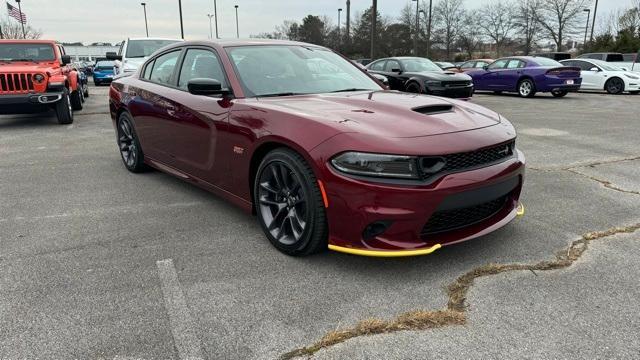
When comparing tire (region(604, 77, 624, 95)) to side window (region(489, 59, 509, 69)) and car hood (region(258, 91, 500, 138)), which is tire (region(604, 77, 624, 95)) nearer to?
side window (region(489, 59, 509, 69))

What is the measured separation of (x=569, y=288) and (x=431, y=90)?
10.0 m

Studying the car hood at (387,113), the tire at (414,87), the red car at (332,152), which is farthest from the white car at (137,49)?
the car hood at (387,113)

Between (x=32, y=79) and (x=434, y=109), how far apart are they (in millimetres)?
8310

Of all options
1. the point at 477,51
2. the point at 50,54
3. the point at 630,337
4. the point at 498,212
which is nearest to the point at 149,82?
the point at 498,212

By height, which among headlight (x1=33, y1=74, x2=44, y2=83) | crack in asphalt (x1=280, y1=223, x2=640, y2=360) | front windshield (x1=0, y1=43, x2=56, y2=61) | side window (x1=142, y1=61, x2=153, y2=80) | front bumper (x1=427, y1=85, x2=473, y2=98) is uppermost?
front windshield (x1=0, y1=43, x2=56, y2=61)

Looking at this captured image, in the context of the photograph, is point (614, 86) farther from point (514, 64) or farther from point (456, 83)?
point (456, 83)

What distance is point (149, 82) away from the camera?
5.05 meters

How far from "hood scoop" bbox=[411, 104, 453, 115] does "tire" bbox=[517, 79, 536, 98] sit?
1371 centimetres

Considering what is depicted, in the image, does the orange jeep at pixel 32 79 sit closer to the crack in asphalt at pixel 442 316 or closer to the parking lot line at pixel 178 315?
the parking lot line at pixel 178 315

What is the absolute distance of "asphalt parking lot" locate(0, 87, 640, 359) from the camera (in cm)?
231

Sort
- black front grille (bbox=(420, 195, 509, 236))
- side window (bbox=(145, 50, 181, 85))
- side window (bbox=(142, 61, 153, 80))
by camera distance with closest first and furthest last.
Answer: black front grille (bbox=(420, 195, 509, 236)) < side window (bbox=(145, 50, 181, 85)) < side window (bbox=(142, 61, 153, 80))

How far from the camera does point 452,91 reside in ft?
40.7

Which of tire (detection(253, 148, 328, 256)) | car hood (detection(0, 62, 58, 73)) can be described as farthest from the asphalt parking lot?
car hood (detection(0, 62, 58, 73))

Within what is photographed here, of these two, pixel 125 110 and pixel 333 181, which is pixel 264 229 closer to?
pixel 333 181
